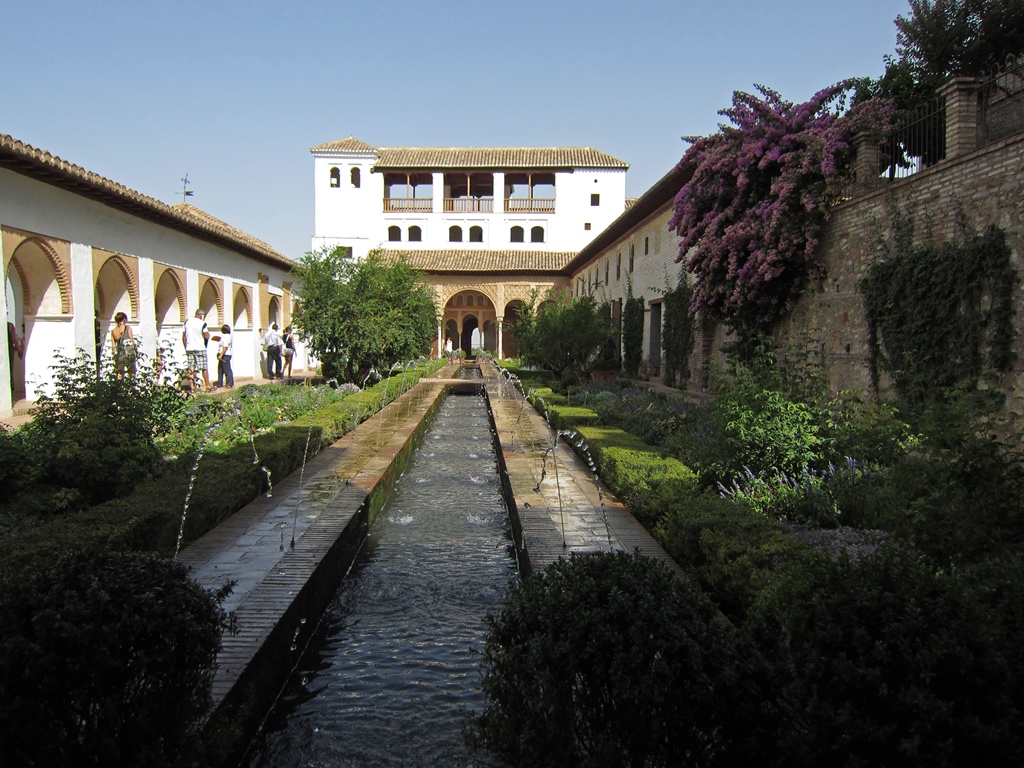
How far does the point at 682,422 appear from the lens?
31.7 ft

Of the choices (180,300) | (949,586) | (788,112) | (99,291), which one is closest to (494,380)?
(180,300)

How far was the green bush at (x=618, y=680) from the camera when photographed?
6.83 feet

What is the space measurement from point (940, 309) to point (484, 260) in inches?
1198

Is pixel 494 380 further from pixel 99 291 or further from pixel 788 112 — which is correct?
pixel 788 112

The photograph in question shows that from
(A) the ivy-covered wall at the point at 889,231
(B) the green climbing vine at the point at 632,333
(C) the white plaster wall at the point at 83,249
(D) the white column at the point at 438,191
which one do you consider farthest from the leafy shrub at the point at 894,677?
(D) the white column at the point at 438,191

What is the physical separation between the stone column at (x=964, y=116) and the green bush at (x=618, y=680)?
7530 mm

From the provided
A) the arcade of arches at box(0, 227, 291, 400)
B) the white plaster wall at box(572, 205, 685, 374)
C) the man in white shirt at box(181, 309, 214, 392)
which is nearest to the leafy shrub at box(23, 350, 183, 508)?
the arcade of arches at box(0, 227, 291, 400)

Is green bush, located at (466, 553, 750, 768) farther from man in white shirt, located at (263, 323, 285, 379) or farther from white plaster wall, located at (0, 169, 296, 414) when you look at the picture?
man in white shirt, located at (263, 323, 285, 379)

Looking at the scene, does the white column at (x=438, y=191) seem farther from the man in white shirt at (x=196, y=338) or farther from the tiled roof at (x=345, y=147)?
the man in white shirt at (x=196, y=338)

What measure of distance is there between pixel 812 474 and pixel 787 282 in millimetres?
6132

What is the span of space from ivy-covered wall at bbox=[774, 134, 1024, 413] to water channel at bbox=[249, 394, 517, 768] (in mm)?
3859

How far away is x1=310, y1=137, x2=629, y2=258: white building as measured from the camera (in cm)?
3766

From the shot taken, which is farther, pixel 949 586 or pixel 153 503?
pixel 153 503

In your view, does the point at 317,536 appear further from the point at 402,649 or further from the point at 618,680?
the point at 618,680
